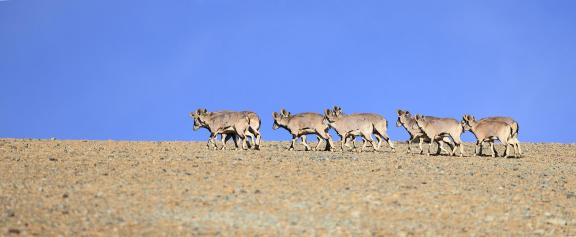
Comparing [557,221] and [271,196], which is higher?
[271,196]

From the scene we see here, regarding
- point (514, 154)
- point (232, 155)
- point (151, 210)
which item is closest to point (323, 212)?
point (151, 210)

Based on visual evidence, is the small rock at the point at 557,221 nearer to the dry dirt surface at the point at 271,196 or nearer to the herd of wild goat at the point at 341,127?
the dry dirt surface at the point at 271,196

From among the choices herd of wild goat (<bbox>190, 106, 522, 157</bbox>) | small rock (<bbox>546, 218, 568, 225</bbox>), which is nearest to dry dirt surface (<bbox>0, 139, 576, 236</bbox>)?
small rock (<bbox>546, 218, 568, 225</bbox>)

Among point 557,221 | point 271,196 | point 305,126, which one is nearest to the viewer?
point 557,221

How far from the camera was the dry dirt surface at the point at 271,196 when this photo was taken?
16188 mm

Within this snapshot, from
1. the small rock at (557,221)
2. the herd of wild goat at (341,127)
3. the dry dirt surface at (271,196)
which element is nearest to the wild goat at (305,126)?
the herd of wild goat at (341,127)

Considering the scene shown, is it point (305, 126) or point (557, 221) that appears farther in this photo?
point (305, 126)

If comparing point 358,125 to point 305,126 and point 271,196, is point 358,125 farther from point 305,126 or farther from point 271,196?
point 271,196

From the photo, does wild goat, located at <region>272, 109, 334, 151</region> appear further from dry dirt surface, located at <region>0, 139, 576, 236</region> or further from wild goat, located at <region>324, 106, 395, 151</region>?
dry dirt surface, located at <region>0, 139, 576, 236</region>

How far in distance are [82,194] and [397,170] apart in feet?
31.6

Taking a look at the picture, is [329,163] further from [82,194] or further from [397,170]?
[82,194]

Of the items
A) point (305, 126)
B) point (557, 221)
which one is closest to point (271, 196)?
point (557, 221)

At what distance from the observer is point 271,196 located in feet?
61.5

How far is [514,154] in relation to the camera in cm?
3375
